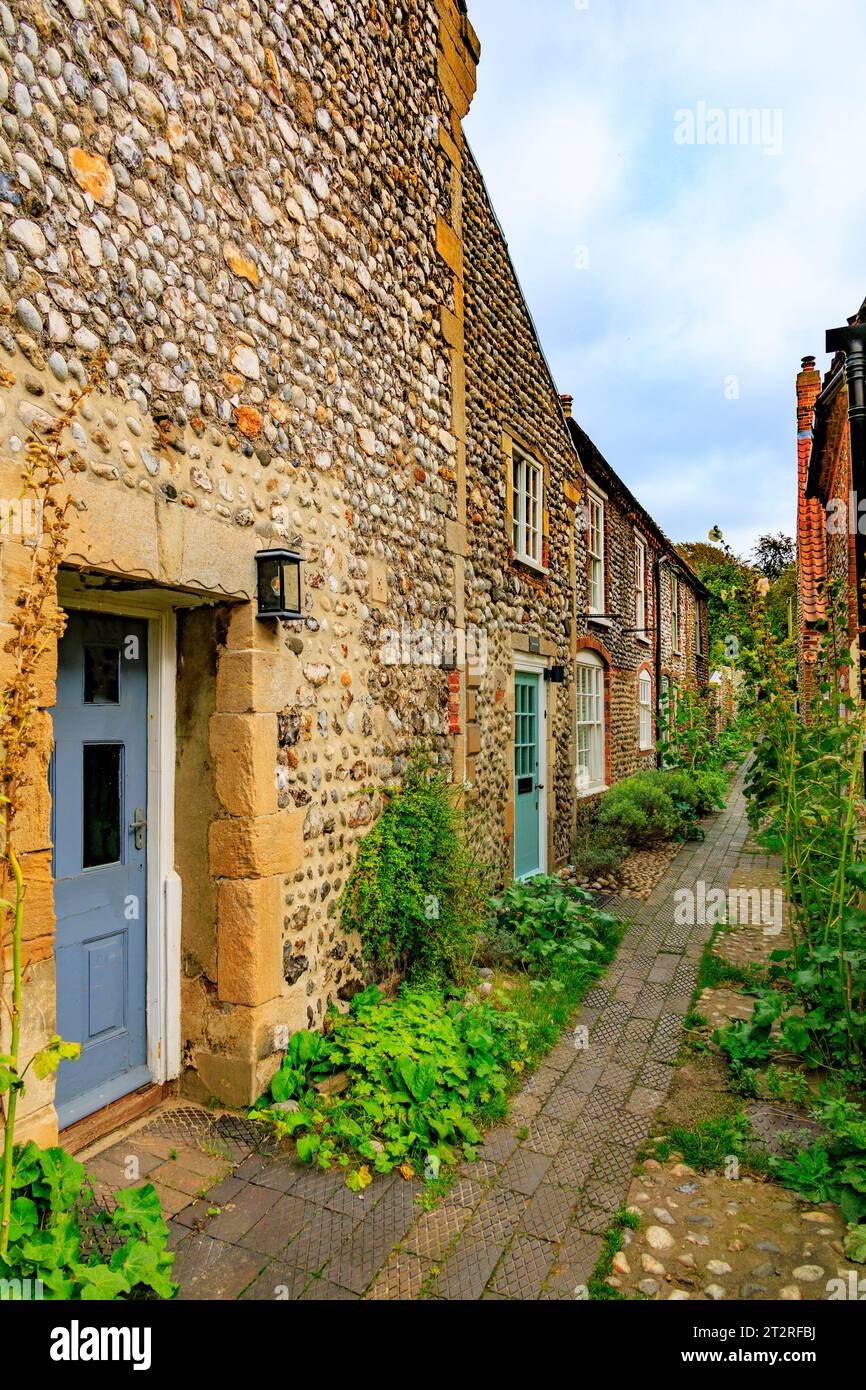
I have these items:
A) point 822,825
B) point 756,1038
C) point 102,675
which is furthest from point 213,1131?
point 822,825

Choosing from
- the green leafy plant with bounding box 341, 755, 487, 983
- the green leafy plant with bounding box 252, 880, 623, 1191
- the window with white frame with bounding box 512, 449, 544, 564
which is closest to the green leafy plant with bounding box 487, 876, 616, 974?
the green leafy plant with bounding box 252, 880, 623, 1191

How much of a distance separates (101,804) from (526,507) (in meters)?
6.06

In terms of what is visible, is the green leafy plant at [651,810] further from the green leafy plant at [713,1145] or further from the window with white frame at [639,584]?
the green leafy plant at [713,1145]

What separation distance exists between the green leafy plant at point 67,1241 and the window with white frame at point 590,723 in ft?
28.9

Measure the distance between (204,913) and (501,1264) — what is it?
1930 millimetres

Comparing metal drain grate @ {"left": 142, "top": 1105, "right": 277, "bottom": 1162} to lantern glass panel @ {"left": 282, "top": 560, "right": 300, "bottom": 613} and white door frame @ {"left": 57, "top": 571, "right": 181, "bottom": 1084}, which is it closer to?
white door frame @ {"left": 57, "top": 571, "right": 181, "bottom": 1084}

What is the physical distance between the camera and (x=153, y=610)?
3541 millimetres

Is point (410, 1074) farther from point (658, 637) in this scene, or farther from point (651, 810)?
point (658, 637)

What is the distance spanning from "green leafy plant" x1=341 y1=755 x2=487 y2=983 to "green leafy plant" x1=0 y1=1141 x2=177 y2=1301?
1924mm

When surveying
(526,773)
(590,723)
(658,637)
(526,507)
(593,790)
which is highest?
(526,507)

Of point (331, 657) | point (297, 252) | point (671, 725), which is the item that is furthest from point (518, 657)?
point (671, 725)

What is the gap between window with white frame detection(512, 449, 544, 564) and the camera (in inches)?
307

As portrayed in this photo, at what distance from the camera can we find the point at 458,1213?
2.87 metres

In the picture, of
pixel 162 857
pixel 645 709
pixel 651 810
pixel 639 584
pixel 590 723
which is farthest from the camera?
pixel 645 709
